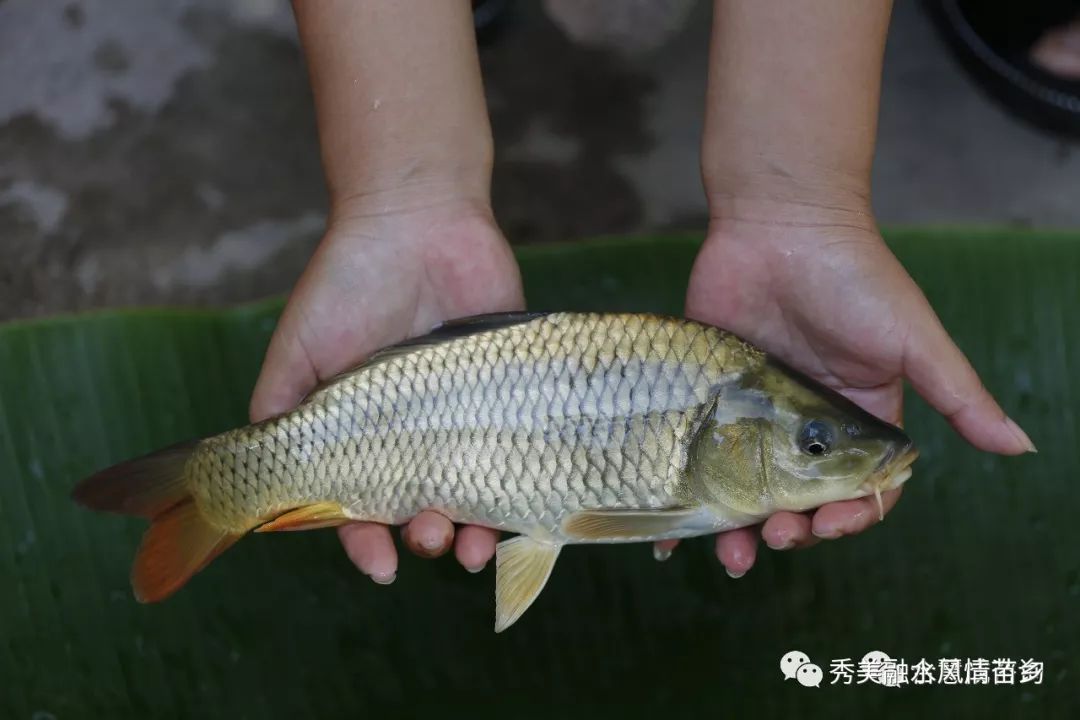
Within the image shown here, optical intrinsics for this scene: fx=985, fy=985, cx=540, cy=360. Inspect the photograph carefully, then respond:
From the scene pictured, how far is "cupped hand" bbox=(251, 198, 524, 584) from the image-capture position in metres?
1.68

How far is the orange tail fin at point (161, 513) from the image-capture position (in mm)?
1590

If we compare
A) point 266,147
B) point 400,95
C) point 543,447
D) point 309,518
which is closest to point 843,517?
point 543,447

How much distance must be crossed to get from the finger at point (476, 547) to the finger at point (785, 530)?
1.45 ft

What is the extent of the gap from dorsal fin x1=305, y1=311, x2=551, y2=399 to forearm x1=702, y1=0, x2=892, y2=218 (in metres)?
0.44

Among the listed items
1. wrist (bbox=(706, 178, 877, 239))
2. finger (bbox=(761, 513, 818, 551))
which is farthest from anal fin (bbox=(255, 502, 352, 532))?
wrist (bbox=(706, 178, 877, 239))

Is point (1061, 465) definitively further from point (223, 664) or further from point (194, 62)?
point (194, 62)

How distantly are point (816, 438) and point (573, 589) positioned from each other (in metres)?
0.68

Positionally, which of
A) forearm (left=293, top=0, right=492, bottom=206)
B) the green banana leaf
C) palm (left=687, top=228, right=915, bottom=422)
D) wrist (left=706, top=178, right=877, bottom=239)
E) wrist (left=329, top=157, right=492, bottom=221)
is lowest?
the green banana leaf

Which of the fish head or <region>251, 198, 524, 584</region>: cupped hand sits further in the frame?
<region>251, 198, 524, 584</region>: cupped hand

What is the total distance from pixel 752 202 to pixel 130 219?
5.61ft

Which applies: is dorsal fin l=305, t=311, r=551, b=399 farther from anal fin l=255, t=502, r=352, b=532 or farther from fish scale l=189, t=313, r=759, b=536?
anal fin l=255, t=502, r=352, b=532

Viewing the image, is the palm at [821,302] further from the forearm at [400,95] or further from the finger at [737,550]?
the forearm at [400,95]

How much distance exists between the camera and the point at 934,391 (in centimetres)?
146

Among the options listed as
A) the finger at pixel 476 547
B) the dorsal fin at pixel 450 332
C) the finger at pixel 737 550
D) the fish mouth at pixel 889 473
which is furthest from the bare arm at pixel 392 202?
the fish mouth at pixel 889 473
